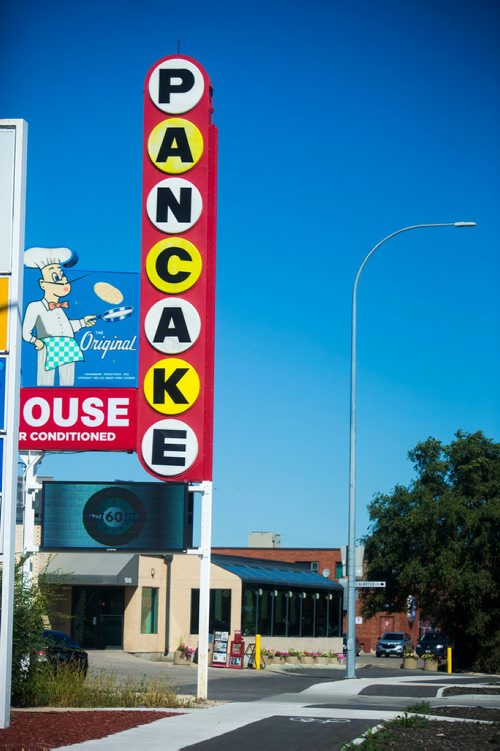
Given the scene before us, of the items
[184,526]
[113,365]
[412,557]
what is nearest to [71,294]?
[113,365]

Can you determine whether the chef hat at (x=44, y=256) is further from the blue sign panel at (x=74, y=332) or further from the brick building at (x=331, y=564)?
the brick building at (x=331, y=564)

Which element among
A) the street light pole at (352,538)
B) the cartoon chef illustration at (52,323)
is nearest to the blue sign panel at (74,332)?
the cartoon chef illustration at (52,323)

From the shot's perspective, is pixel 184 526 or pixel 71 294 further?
pixel 71 294

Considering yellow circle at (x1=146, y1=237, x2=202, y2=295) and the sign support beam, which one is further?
yellow circle at (x1=146, y1=237, x2=202, y2=295)

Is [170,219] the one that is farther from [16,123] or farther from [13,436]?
[13,436]

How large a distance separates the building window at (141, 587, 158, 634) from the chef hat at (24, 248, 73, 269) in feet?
75.6

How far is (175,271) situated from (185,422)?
2.89 meters

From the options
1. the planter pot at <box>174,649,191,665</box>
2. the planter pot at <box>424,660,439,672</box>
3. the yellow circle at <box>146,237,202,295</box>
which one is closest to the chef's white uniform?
the yellow circle at <box>146,237,202,295</box>

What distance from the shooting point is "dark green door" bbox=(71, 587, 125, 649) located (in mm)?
44281

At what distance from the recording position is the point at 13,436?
577 inches

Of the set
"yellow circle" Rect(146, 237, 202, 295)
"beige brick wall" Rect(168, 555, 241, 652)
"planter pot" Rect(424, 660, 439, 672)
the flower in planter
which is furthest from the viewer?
"beige brick wall" Rect(168, 555, 241, 652)

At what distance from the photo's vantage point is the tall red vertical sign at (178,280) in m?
21.7

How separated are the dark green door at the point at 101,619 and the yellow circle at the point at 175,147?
25523mm

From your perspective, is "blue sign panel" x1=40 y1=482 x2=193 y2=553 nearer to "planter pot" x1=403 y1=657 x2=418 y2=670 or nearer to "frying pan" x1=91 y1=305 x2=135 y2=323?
"frying pan" x1=91 y1=305 x2=135 y2=323
